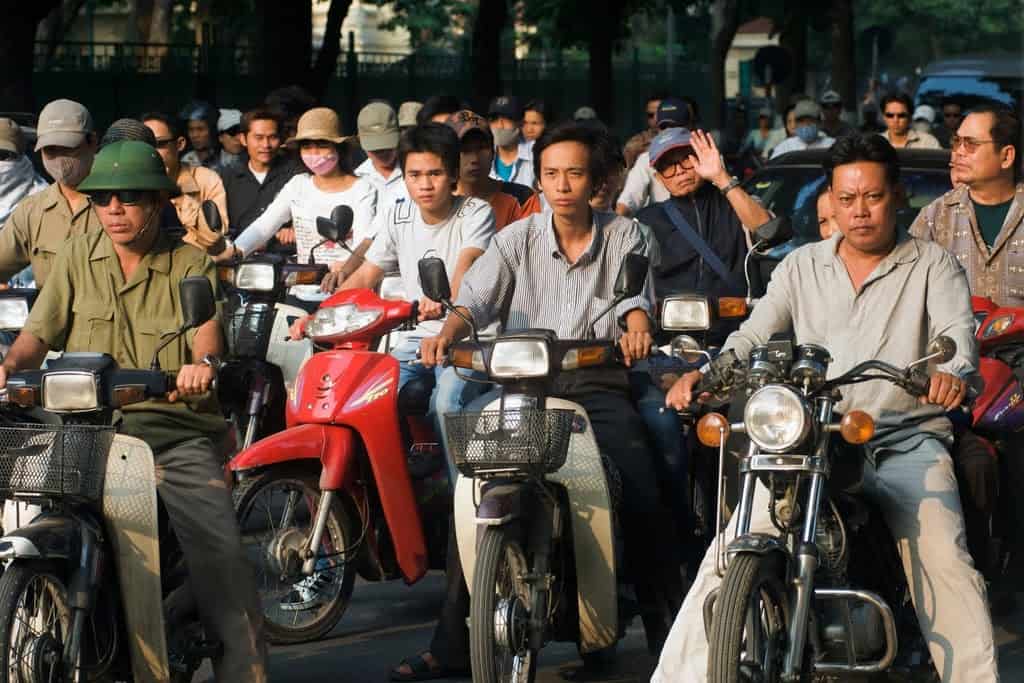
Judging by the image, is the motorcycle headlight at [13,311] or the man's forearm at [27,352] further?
the motorcycle headlight at [13,311]

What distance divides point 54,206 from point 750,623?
12.8ft

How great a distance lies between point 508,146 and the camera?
544 inches

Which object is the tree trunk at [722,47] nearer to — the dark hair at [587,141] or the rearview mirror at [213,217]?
the rearview mirror at [213,217]

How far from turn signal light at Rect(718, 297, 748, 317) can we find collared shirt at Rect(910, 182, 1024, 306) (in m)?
1.22

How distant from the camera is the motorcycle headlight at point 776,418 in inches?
212

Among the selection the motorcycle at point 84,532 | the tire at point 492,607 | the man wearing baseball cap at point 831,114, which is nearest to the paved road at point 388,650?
the tire at point 492,607

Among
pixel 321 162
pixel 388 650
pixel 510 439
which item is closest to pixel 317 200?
pixel 321 162

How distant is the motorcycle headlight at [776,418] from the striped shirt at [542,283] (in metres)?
1.51

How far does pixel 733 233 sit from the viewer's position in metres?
9.06

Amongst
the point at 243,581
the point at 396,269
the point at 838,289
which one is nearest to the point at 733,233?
the point at 396,269

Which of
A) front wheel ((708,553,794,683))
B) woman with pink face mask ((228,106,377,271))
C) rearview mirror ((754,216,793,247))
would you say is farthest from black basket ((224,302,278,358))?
front wheel ((708,553,794,683))

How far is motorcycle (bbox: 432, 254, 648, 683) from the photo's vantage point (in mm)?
5969

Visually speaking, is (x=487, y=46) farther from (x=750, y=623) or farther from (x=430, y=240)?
(x=750, y=623)

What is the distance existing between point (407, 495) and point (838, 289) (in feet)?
6.56
